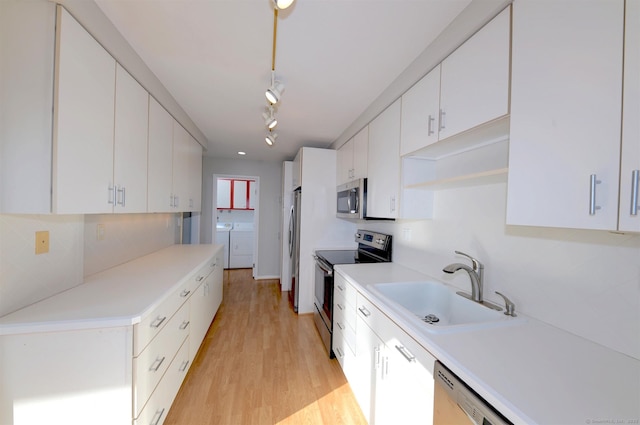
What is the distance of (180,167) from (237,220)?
3.67m

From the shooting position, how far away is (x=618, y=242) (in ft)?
2.91

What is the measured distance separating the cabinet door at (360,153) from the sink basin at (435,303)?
113 cm

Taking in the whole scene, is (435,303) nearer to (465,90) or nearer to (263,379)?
(465,90)

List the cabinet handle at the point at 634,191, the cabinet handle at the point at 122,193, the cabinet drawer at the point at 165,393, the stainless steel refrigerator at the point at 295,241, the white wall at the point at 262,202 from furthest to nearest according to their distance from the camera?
1. the white wall at the point at 262,202
2. the stainless steel refrigerator at the point at 295,241
3. the cabinet handle at the point at 122,193
4. the cabinet drawer at the point at 165,393
5. the cabinet handle at the point at 634,191

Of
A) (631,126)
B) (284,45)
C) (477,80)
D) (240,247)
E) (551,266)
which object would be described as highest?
(284,45)

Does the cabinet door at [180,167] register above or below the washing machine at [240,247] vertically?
above

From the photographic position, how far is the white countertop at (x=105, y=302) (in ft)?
3.39

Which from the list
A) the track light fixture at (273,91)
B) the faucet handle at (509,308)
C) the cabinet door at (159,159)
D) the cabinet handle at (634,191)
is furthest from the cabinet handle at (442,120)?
the cabinet door at (159,159)

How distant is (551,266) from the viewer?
108 centimetres

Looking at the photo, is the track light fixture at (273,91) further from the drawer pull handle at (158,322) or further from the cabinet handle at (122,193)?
the drawer pull handle at (158,322)

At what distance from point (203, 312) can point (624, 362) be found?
8.78 feet

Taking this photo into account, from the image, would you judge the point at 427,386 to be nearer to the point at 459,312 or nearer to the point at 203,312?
the point at 459,312

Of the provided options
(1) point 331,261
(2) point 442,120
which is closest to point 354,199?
(1) point 331,261

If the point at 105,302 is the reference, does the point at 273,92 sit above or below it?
above
